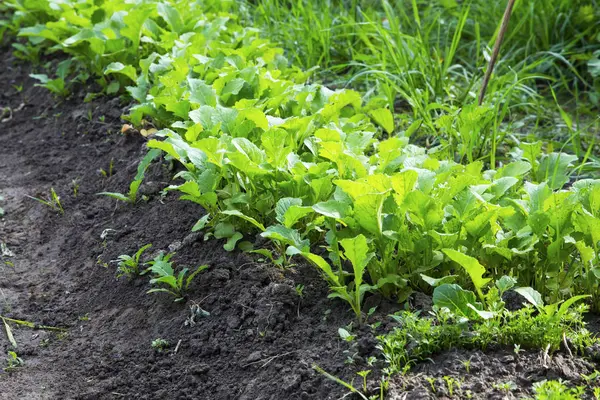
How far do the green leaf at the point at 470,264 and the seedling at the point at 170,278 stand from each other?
0.93 metres

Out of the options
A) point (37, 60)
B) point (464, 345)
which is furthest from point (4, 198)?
point (464, 345)

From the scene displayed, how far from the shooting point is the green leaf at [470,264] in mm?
2309

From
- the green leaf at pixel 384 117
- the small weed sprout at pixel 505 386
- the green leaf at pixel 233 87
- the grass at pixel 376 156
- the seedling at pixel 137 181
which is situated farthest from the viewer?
the green leaf at pixel 384 117

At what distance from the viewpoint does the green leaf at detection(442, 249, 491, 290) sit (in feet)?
7.57

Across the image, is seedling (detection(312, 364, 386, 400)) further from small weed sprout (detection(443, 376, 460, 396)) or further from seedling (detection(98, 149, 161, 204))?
seedling (detection(98, 149, 161, 204))

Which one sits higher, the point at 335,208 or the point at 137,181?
the point at 335,208

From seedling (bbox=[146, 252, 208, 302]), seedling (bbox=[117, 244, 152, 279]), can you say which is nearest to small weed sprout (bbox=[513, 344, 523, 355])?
seedling (bbox=[146, 252, 208, 302])

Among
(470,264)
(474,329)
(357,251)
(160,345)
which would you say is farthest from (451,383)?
(160,345)

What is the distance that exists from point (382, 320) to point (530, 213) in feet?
1.97

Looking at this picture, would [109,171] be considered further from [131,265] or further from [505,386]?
[505,386]

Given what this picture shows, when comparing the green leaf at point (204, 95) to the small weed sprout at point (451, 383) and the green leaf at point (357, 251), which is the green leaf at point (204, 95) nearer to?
the green leaf at point (357, 251)

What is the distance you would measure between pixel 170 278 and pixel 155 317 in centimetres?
18

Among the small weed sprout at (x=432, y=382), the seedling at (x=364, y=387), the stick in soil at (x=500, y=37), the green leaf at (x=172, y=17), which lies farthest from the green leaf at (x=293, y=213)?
the green leaf at (x=172, y=17)

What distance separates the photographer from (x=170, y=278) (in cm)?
278
